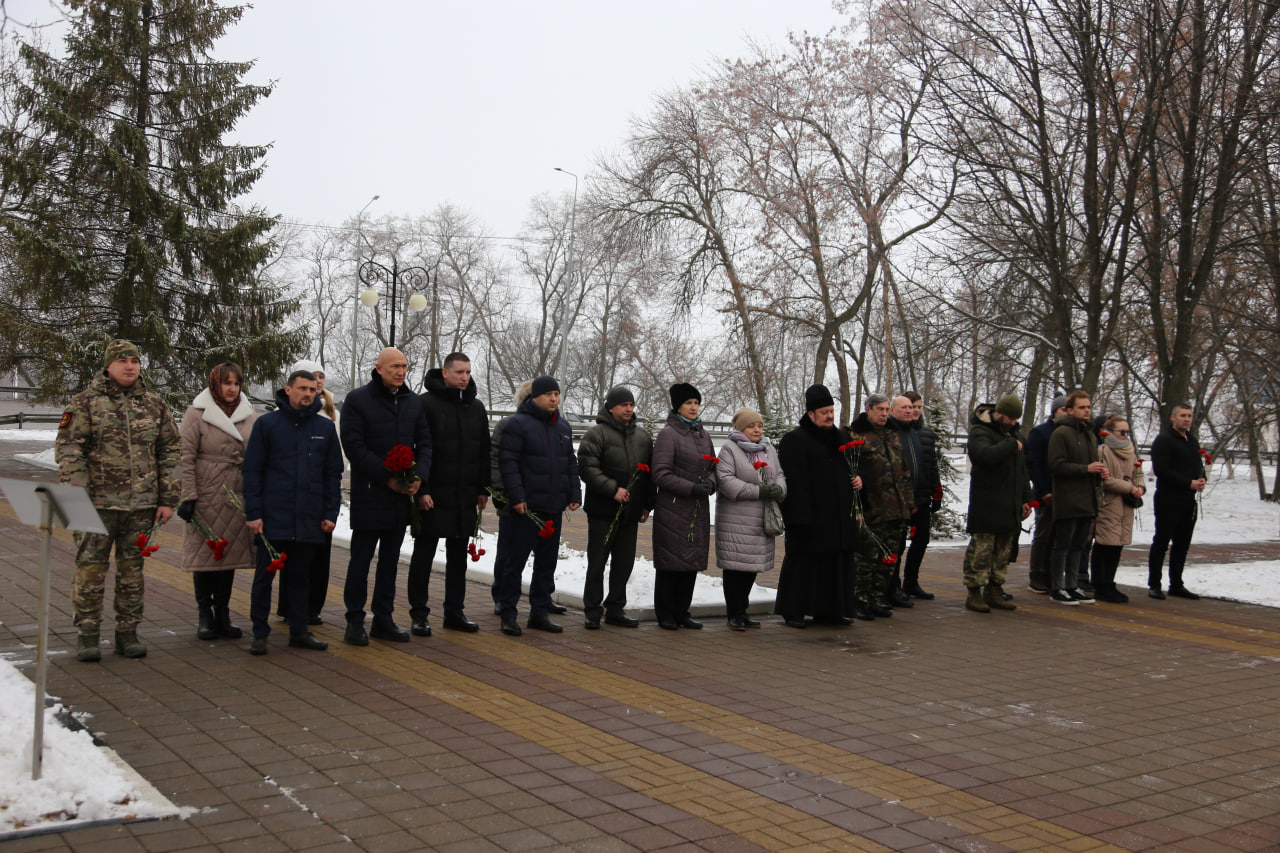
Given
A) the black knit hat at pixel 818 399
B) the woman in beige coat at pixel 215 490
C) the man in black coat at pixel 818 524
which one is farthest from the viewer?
the black knit hat at pixel 818 399

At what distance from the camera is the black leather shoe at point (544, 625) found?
8672mm

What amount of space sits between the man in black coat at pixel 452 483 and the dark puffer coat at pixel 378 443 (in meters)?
0.17

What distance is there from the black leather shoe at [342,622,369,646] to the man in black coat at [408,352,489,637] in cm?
54

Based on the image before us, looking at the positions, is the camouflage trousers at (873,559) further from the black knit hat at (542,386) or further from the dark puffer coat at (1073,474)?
the black knit hat at (542,386)

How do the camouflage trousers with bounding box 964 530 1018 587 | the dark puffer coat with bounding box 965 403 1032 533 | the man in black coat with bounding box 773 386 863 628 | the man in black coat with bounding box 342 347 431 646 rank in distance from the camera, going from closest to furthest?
the man in black coat with bounding box 342 347 431 646
the man in black coat with bounding box 773 386 863 628
the dark puffer coat with bounding box 965 403 1032 533
the camouflage trousers with bounding box 964 530 1018 587

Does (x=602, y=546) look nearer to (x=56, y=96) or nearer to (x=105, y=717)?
(x=105, y=717)

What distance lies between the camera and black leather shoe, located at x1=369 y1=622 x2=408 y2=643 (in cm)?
797

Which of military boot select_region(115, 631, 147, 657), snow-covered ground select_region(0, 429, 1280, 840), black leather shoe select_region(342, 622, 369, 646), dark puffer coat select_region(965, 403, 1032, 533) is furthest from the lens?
dark puffer coat select_region(965, 403, 1032, 533)

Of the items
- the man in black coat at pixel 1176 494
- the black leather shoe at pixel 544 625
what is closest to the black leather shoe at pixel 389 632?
the black leather shoe at pixel 544 625

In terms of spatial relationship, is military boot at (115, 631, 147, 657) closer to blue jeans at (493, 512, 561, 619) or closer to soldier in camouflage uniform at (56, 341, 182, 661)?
soldier in camouflage uniform at (56, 341, 182, 661)

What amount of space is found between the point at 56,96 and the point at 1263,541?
1015 inches

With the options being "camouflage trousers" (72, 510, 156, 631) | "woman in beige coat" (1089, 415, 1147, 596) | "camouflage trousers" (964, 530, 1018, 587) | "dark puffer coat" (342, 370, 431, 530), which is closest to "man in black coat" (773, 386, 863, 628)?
"camouflage trousers" (964, 530, 1018, 587)

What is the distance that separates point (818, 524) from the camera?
940cm

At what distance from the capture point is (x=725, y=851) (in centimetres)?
421
